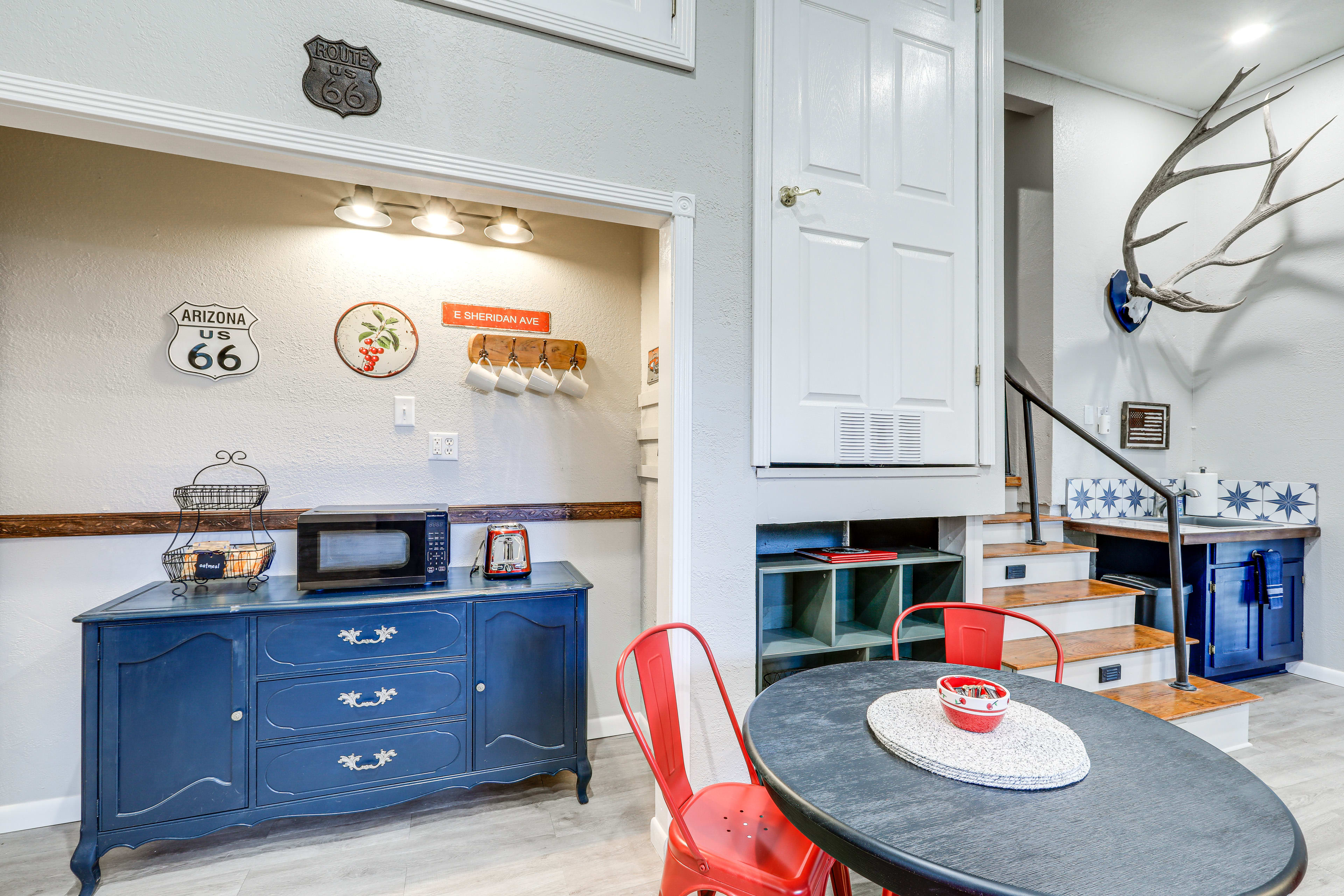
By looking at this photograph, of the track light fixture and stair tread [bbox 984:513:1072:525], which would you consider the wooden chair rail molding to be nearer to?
the track light fixture

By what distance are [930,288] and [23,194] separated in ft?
10.7

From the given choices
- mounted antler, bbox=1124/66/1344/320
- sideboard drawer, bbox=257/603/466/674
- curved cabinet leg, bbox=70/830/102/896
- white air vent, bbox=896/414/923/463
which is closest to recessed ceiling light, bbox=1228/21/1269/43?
mounted antler, bbox=1124/66/1344/320

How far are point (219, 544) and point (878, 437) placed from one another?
2.34m

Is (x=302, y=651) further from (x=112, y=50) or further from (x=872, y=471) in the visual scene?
(x=872, y=471)

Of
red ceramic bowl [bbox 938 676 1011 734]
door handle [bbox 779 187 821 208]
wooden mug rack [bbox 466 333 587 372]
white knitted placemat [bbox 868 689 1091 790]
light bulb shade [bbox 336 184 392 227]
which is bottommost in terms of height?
white knitted placemat [bbox 868 689 1091 790]

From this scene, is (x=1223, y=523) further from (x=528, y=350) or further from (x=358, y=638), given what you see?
(x=358, y=638)

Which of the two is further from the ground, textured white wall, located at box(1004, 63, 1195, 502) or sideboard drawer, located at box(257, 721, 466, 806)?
textured white wall, located at box(1004, 63, 1195, 502)

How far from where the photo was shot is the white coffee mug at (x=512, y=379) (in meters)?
2.67

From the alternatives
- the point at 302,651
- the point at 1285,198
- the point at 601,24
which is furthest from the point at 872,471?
the point at 1285,198

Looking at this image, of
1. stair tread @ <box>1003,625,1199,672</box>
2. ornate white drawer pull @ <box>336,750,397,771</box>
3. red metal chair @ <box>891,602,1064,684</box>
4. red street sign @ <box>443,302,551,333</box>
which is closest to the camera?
red metal chair @ <box>891,602,1064,684</box>

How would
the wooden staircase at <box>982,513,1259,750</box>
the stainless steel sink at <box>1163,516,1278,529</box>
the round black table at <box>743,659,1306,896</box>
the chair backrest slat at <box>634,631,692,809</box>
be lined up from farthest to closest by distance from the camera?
the stainless steel sink at <box>1163,516,1278,529</box>, the wooden staircase at <box>982,513,1259,750</box>, the chair backrest slat at <box>634,631,692,809</box>, the round black table at <box>743,659,1306,896</box>

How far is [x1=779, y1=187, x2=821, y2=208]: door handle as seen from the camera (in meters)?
2.11

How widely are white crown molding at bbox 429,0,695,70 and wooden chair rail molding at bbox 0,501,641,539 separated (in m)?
1.76

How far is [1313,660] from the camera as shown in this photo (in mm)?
3559
